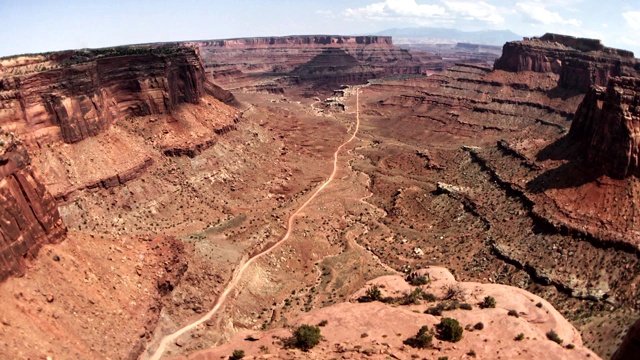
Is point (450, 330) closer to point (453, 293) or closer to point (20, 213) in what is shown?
point (453, 293)

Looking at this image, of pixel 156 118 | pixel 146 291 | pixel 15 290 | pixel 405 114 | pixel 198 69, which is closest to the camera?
pixel 15 290

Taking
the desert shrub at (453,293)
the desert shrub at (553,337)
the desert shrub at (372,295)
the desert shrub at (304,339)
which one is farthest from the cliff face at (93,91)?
the desert shrub at (553,337)

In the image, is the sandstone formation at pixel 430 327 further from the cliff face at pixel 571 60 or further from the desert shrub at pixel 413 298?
the cliff face at pixel 571 60

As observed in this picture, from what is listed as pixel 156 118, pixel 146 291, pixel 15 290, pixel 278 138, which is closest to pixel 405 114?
pixel 278 138

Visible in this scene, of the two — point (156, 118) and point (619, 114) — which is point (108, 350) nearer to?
point (156, 118)

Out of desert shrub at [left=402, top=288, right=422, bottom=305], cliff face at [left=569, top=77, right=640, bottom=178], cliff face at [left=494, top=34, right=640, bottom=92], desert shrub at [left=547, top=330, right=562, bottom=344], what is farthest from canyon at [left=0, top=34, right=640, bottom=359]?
cliff face at [left=494, top=34, right=640, bottom=92]

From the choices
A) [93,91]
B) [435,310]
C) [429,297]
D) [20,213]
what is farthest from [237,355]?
[93,91]
